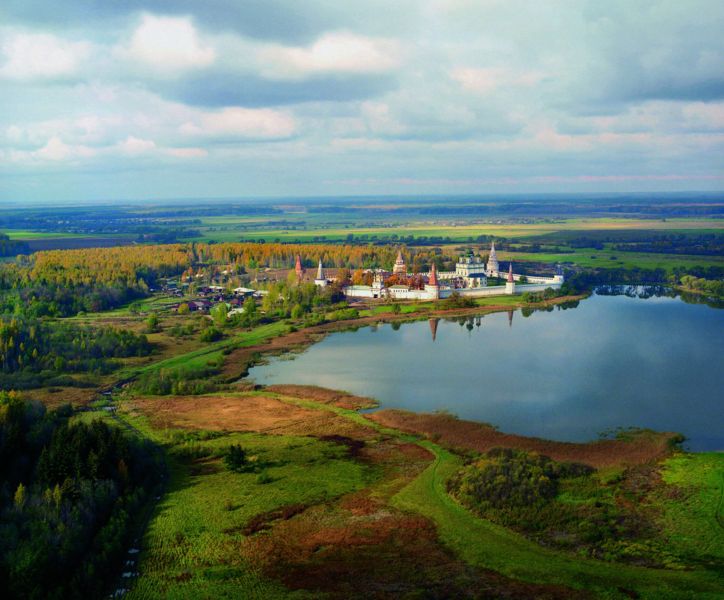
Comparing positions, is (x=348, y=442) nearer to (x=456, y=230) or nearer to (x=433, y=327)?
(x=433, y=327)

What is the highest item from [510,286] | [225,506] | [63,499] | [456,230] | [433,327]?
[456,230]

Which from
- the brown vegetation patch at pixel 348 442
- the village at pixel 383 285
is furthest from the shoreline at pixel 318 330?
the brown vegetation patch at pixel 348 442

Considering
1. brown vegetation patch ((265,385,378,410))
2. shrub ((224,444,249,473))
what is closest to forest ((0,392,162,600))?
shrub ((224,444,249,473))

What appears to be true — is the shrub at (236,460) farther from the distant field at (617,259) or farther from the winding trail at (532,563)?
the distant field at (617,259)

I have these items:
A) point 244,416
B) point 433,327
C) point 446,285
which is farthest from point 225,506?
point 446,285

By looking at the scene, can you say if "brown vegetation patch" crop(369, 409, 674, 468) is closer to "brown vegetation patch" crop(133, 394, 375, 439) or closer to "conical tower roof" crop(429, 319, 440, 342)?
"brown vegetation patch" crop(133, 394, 375, 439)

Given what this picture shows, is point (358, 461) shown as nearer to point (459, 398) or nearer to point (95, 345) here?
point (459, 398)

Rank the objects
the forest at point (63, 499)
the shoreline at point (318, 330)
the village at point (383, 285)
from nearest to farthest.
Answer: the forest at point (63, 499) < the shoreline at point (318, 330) < the village at point (383, 285)
